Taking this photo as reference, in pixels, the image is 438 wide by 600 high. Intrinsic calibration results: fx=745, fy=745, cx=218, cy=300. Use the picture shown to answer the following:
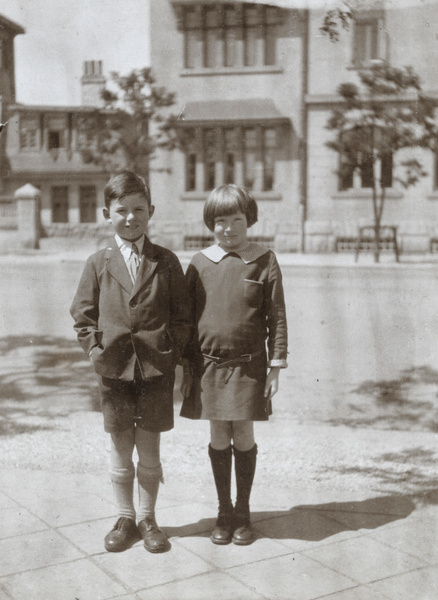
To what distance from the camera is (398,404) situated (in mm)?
5758

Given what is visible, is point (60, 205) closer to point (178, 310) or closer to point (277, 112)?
point (277, 112)

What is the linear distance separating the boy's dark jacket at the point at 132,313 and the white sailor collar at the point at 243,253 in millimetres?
159

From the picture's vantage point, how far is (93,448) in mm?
4457

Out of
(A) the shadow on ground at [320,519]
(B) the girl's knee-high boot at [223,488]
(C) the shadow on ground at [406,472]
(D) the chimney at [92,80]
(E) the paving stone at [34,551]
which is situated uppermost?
(D) the chimney at [92,80]

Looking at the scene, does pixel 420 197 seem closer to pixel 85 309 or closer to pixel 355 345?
pixel 355 345

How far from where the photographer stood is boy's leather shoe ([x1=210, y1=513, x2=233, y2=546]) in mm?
3014

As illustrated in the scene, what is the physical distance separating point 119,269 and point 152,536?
108cm

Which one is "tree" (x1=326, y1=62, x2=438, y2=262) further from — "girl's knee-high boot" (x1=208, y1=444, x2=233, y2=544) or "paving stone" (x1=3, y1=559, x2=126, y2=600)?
"paving stone" (x1=3, y1=559, x2=126, y2=600)

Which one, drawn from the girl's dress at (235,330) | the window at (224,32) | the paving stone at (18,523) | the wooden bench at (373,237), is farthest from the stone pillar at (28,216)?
the girl's dress at (235,330)

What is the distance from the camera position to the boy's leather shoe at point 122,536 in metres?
2.93

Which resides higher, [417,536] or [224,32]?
[224,32]

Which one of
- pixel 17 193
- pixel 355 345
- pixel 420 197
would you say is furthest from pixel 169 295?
pixel 17 193

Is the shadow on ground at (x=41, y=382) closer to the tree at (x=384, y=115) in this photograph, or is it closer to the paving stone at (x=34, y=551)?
the paving stone at (x=34, y=551)

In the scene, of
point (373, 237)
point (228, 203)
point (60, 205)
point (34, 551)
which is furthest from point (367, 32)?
point (60, 205)
